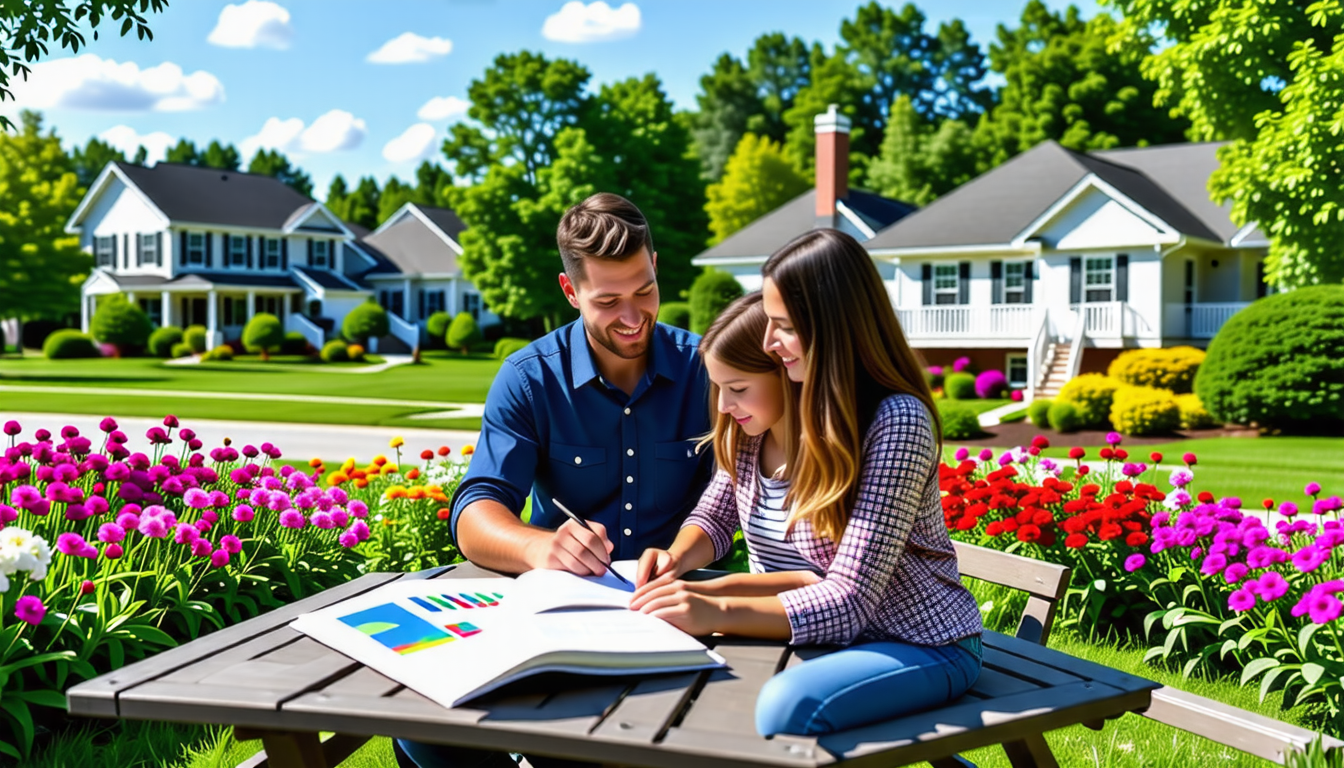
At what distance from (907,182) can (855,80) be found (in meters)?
18.0

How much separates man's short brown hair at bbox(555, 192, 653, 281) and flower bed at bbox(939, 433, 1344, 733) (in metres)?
2.69

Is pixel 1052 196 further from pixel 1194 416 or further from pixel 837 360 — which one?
pixel 837 360

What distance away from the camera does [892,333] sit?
274cm

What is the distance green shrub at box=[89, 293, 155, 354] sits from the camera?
41688mm

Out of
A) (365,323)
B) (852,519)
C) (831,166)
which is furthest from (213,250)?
(852,519)

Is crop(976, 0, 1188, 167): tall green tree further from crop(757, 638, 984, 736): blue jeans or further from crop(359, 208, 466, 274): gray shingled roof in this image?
crop(757, 638, 984, 736): blue jeans

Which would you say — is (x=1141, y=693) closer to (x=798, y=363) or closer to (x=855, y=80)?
(x=798, y=363)

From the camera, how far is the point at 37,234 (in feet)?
144

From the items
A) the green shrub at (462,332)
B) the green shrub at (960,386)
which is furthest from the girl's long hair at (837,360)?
the green shrub at (462,332)

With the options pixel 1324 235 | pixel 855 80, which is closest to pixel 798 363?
pixel 1324 235

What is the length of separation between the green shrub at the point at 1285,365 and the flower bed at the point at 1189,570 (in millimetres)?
12994

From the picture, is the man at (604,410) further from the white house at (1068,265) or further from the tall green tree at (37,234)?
the tall green tree at (37,234)

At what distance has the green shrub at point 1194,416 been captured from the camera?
63.1 ft

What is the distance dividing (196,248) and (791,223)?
2532 centimetres
